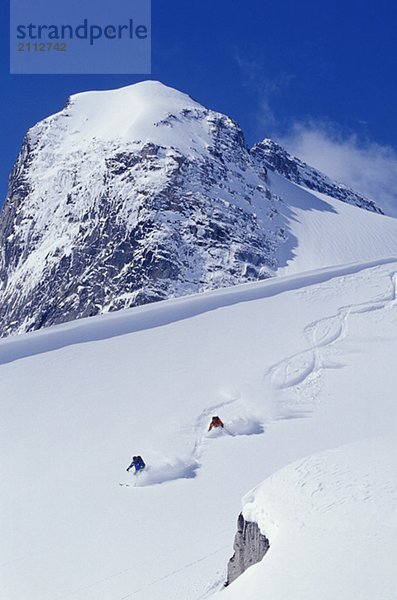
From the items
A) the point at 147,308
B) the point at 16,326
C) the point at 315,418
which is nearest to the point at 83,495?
the point at 315,418

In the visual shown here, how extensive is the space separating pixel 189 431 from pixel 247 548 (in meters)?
7.05

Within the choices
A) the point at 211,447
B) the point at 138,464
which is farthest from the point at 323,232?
the point at 138,464

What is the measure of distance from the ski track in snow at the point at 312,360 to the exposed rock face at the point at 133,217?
94.1 ft

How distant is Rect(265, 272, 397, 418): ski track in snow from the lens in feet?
58.3

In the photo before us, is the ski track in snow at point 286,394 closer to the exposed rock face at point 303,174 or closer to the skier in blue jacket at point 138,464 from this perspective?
the skier in blue jacket at point 138,464

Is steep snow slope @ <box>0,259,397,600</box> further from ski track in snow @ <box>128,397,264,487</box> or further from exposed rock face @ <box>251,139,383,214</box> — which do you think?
exposed rock face @ <box>251,139,383,214</box>

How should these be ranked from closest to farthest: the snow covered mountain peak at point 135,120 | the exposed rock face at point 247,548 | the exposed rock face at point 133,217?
the exposed rock face at point 247,548 → the exposed rock face at point 133,217 → the snow covered mountain peak at point 135,120

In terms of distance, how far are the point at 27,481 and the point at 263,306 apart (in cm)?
1135

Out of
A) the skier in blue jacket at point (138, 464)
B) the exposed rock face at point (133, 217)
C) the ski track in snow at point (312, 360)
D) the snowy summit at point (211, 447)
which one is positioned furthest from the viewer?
the exposed rock face at point (133, 217)

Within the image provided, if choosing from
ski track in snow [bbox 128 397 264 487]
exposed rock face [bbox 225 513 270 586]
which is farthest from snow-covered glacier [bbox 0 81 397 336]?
exposed rock face [bbox 225 513 270 586]

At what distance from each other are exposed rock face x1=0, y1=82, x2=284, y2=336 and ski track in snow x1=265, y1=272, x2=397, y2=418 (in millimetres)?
28671

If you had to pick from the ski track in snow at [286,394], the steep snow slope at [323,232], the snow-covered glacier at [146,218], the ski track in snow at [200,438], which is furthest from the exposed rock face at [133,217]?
the ski track in snow at [200,438]

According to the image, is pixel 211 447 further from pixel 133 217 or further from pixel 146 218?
pixel 133 217

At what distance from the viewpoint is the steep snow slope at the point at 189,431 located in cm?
977
